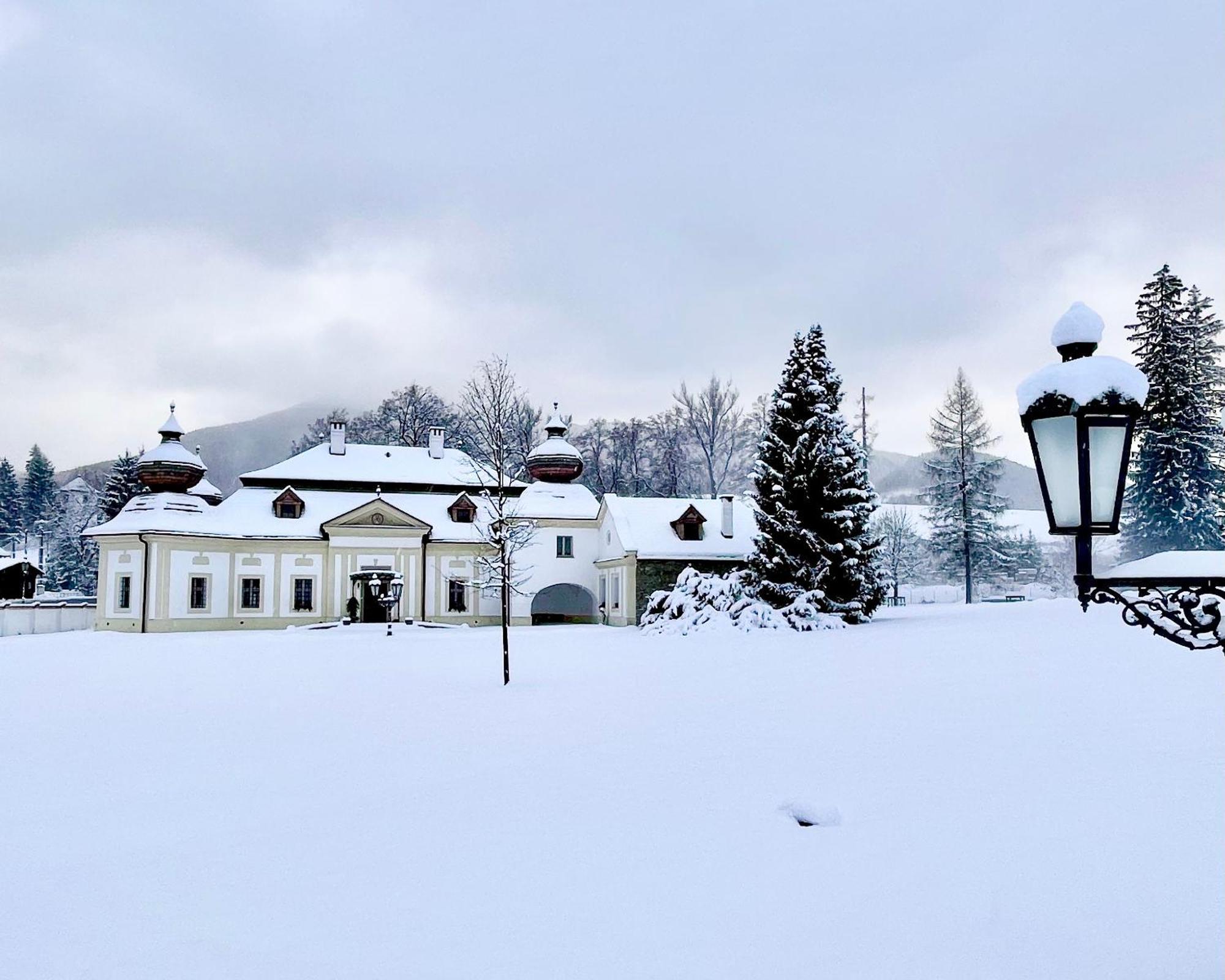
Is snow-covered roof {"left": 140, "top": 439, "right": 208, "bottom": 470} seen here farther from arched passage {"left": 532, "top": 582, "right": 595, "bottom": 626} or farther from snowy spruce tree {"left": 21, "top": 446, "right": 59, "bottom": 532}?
snowy spruce tree {"left": 21, "top": 446, "right": 59, "bottom": 532}

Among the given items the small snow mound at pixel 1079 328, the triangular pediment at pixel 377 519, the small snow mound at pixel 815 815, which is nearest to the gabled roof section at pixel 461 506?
the triangular pediment at pixel 377 519

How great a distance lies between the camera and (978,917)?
15.6 ft

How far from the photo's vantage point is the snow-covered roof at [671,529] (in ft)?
109

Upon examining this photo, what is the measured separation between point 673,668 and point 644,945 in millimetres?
11780

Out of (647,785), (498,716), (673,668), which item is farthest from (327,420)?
(647,785)

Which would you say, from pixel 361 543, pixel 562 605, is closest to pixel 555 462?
pixel 562 605

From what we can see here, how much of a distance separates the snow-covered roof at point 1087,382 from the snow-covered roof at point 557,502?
33.0 metres

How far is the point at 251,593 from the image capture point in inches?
1351

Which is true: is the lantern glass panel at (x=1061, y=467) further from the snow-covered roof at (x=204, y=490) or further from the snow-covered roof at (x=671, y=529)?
the snow-covered roof at (x=204, y=490)

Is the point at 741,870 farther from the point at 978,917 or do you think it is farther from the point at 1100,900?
the point at 1100,900

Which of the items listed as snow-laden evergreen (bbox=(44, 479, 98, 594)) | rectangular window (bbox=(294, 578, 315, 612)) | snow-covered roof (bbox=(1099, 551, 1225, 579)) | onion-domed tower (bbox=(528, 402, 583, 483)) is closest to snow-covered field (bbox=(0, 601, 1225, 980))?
snow-covered roof (bbox=(1099, 551, 1225, 579))

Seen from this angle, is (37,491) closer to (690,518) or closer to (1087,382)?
(690,518)

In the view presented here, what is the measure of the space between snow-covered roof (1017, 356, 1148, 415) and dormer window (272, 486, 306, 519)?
35.6 meters

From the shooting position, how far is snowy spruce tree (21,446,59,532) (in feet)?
271
